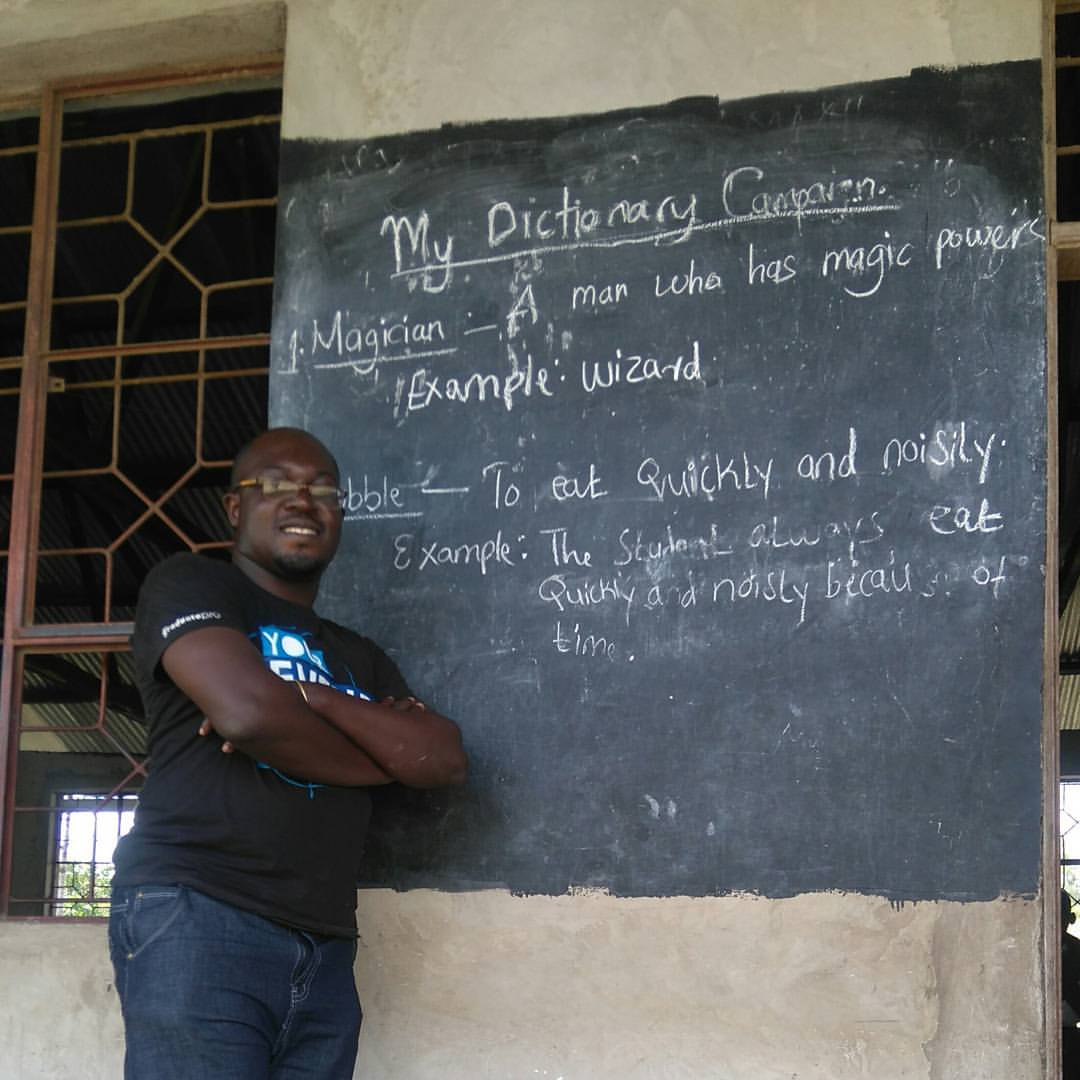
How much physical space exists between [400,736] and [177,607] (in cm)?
54

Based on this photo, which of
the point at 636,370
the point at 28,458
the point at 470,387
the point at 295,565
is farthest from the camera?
the point at 28,458

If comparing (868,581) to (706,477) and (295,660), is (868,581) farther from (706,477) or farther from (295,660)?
(295,660)

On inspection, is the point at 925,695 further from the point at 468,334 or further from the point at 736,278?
the point at 468,334

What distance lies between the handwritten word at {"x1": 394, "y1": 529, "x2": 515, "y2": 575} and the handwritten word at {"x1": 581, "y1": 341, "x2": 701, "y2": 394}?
0.45 m

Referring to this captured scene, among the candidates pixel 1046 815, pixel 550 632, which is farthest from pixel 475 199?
pixel 1046 815

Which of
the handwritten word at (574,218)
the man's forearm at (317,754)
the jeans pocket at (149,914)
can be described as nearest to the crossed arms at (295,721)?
the man's forearm at (317,754)

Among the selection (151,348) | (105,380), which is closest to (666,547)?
(151,348)

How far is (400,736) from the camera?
2982 millimetres

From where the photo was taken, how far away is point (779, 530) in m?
3.35

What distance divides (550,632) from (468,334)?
0.82 metres

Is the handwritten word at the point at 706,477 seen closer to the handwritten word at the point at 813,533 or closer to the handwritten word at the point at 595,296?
the handwritten word at the point at 813,533

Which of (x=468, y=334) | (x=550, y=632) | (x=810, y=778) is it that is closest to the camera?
(x=810, y=778)

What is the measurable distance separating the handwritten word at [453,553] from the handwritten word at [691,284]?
729mm

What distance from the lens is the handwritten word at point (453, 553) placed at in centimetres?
355
